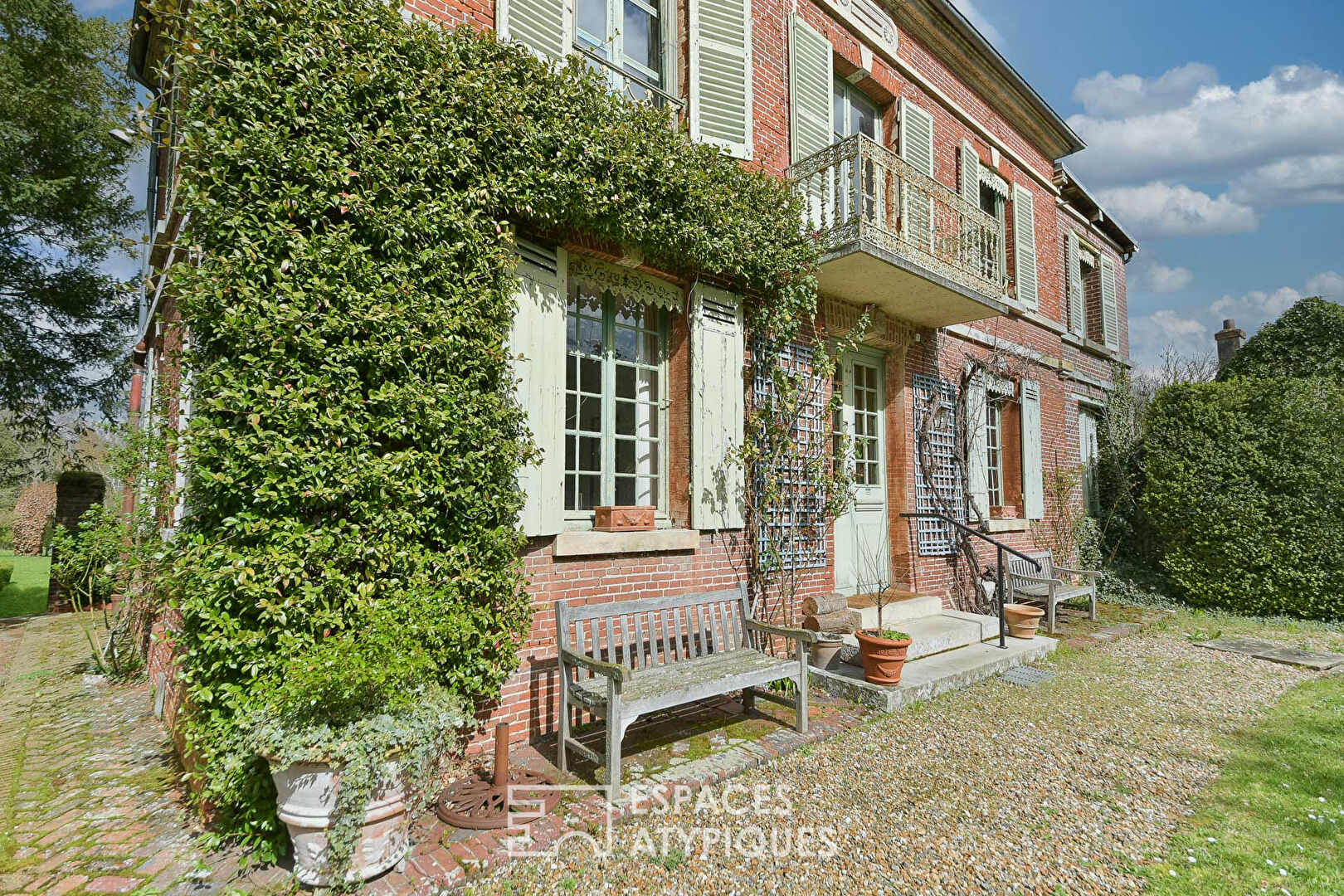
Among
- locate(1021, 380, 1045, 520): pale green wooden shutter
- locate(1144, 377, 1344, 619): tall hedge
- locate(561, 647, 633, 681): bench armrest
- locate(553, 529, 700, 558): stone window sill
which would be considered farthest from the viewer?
locate(1021, 380, 1045, 520): pale green wooden shutter

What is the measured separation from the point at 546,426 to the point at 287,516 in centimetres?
169

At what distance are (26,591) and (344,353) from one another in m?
15.0

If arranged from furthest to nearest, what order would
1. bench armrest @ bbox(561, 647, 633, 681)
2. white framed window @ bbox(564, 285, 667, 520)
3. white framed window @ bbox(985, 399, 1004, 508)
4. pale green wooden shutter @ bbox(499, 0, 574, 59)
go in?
white framed window @ bbox(985, 399, 1004, 508) → white framed window @ bbox(564, 285, 667, 520) → pale green wooden shutter @ bbox(499, 0, 574, 59) → bench armrest @ bbox(561, 647, 633, 681)

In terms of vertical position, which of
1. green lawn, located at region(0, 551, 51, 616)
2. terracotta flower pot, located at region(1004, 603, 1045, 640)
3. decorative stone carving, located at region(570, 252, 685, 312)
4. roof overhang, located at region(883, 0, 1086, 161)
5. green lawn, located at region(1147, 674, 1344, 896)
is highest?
roof overhang, located at region(883, 0, 1086, 161)

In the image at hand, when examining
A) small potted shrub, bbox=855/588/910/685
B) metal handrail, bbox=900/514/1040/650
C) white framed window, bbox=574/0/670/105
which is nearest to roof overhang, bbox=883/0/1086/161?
white framed window, bbox=574/0/670/105

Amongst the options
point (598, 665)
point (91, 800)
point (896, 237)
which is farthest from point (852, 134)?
point (91, 800)

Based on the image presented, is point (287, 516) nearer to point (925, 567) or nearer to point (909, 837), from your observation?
point (909, 837)

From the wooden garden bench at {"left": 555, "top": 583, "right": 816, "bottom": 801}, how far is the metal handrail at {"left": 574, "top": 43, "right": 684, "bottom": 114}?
12.9ft

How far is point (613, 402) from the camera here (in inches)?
196

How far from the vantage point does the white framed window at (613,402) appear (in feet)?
15.7

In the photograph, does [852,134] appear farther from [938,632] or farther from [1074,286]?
[1074,286]

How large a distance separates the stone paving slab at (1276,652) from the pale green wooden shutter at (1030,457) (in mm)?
2686

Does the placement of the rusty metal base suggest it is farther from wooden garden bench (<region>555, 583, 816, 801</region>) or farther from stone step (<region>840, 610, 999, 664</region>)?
stone step (<region>840, 610, 999, 664</region>)

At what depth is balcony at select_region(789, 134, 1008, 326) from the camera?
5945 millimetres
